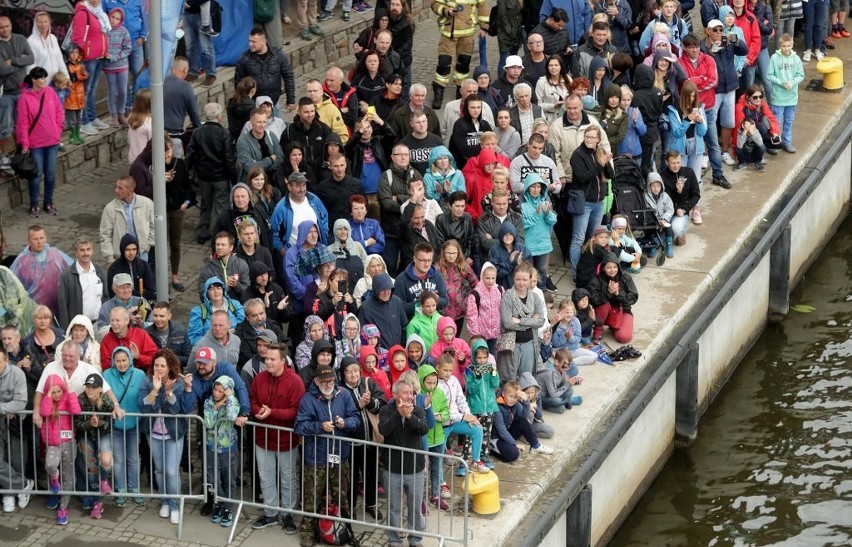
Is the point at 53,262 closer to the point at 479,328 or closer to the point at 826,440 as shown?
the point at 479,328

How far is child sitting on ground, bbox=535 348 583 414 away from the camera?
Answer: 671 inches

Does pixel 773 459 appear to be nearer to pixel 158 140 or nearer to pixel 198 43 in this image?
pixel 158 140

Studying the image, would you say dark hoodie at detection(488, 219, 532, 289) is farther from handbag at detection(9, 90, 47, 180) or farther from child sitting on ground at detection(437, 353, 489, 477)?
handbag at detection(9, 90, 47, 180)

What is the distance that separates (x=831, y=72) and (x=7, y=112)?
12.9 metres

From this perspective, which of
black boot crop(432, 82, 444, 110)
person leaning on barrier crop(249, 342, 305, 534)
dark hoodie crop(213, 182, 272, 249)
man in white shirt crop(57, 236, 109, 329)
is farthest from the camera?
black boot crop(432, 82, 444, 110)

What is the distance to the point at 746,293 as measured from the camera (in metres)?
21.4

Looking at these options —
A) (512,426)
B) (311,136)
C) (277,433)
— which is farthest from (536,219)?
(277,433)

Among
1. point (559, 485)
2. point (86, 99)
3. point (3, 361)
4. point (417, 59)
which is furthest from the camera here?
point (417, 59)

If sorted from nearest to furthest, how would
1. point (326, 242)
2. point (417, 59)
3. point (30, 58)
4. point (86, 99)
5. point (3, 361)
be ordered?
point (3, 361) → point (326, 242) → point (30, 58) → point (86, 99) → point (417, 59)

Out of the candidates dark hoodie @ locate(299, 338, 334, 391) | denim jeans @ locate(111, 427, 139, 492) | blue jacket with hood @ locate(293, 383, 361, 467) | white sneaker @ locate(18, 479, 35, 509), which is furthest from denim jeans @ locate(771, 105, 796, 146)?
white sneaker @ locate(18, 479, 35, 509)

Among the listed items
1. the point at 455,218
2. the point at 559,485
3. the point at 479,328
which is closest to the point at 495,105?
the point at 455,218

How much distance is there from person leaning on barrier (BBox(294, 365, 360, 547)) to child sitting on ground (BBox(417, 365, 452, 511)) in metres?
0.76

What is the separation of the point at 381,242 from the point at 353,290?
101cm

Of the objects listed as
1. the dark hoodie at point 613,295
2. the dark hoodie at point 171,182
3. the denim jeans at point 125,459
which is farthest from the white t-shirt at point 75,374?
the dark hoodie at point 613,295
